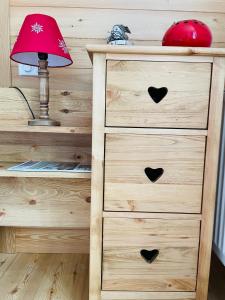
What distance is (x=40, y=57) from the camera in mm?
1033

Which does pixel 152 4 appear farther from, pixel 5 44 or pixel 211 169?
pixel 211 169

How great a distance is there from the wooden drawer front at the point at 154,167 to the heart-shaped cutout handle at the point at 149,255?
15 cm

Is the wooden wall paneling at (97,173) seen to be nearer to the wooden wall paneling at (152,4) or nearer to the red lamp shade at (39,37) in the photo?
the red lamp shade at (39,37)

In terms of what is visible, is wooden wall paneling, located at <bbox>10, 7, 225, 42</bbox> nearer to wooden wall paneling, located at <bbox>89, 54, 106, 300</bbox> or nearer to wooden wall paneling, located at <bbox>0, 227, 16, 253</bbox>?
wooden wall paneling, located at <bbox>89, 54, 106, 300</bbox>

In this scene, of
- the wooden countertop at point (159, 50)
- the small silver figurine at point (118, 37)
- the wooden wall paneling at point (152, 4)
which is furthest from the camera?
the wooden wall paneling at point (152, 4)

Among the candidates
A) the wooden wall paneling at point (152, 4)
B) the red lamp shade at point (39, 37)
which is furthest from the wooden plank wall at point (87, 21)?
the red lamp shade at point (39, 37)

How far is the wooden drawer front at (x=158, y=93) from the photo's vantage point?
82cm

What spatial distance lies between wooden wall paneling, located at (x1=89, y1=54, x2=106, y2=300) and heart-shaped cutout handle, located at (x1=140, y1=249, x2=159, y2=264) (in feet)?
0.48

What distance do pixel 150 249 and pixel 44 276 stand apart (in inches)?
22.4

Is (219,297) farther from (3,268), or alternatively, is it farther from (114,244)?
(3,268)

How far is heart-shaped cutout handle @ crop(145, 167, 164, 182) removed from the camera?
868 mm

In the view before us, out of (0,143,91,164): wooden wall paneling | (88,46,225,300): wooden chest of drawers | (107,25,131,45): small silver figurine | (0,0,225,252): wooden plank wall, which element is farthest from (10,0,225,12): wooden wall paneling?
(0,143,91,164): wooden wall paneling

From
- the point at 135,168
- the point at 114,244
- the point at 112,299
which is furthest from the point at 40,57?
the point at 112,299

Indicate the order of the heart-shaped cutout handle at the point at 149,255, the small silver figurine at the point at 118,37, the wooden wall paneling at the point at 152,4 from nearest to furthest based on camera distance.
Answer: the heart-shaped cutout handle at the point at 149,255, the small silver figurine at the point at 118,37, the wooden wall paneling at the point at 152,4
